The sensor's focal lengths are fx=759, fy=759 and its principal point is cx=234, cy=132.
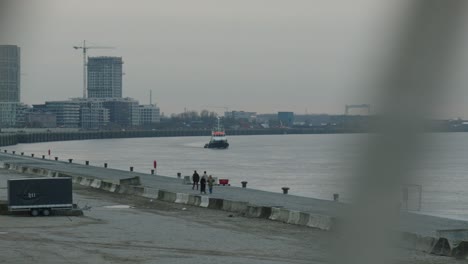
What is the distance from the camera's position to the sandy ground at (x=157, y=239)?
22453 mm

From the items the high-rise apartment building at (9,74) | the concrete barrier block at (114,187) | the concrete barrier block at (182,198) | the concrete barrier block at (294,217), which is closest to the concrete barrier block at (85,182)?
the concrete barrier block at (114,187)

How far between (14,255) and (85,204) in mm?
18247

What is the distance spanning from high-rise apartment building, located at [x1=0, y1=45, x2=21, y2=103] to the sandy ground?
15.7 meters

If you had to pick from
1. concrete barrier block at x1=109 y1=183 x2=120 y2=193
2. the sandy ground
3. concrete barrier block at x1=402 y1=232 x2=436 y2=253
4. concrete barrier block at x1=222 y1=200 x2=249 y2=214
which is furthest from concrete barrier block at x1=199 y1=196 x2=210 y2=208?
concrete barrier block at x1=402 y1=232 x2=436 y2=253

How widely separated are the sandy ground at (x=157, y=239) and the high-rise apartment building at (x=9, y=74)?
15.7 meters

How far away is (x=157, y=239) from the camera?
27.3 m

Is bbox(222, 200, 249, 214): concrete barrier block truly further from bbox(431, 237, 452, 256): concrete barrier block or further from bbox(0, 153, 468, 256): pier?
bbox(431, 237, 452, 256): concrete barrier block

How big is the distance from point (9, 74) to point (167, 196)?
41713 millimetres

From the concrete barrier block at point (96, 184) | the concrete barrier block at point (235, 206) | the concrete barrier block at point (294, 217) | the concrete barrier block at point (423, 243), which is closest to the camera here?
the concrete barrier block at point (423, 243)

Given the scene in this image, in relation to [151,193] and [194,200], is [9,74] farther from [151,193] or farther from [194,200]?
[151,193]

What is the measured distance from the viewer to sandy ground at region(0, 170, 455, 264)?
22.5 metres

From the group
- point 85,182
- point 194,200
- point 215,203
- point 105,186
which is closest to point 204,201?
point 194,200

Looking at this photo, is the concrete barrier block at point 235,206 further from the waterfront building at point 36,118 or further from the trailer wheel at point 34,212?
the waterfront building at point 36,118

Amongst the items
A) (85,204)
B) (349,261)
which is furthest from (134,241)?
(349,261)
